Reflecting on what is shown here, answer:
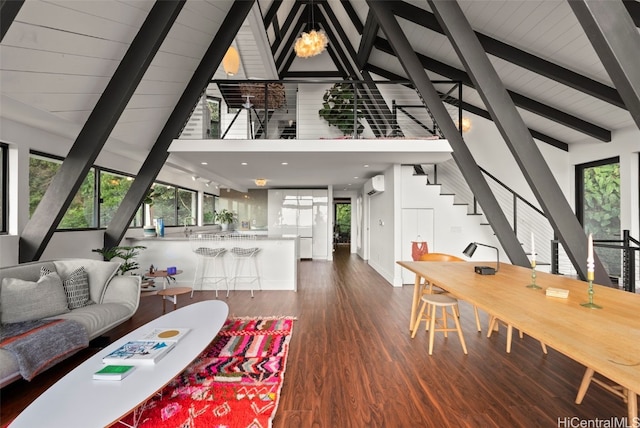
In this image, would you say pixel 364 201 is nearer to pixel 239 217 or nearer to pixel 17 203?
pixel 239 217

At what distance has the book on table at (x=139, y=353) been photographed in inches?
73.6

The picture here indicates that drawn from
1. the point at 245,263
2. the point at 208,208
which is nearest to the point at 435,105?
the point at 245,263

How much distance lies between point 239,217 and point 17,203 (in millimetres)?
7088

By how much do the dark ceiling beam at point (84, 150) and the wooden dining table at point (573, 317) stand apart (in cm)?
358

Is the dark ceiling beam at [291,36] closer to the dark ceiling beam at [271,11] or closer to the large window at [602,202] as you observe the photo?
the dark ceiling beam at [271,11]

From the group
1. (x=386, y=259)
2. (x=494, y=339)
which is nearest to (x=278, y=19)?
(x=386, y=259)

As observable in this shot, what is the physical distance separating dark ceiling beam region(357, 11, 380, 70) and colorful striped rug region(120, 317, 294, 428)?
5603 millimetres

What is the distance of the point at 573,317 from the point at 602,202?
6.01m

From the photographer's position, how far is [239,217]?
10594 mm

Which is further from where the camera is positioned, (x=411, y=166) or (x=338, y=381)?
(x=411, y=166)

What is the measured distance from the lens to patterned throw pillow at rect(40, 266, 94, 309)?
3008mm

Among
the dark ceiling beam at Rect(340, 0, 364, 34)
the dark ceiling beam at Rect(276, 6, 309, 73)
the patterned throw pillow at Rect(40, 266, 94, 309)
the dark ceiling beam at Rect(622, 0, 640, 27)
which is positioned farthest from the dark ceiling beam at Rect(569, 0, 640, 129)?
the dark ceiling beam at Rect(276, 6, 309, 73)

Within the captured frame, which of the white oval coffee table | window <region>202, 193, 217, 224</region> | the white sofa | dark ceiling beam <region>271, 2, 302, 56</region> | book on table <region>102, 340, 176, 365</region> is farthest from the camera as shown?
window <region>202, 193, 217, 224</region>

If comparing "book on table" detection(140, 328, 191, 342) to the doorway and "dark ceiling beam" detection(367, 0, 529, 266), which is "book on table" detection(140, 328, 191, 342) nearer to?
"dark ceiling beam" detection(367, 0, 529, 266)
